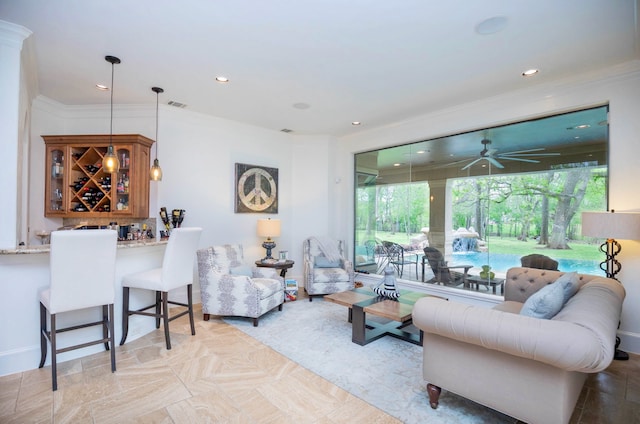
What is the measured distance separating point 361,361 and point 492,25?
3082 millimetres

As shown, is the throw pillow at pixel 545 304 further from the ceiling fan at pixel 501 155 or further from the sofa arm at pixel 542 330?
the ceiling fan at pixel 501 155

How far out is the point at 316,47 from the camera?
9.57 feet

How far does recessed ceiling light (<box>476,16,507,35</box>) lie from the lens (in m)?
2.49

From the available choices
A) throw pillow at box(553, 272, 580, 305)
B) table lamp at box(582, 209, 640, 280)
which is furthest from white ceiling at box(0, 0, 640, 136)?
throw pillow at box(553, 272, 580, 305)

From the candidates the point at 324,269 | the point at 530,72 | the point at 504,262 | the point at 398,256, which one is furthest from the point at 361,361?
the point at 530,72

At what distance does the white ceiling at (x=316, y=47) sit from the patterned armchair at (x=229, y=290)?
84.8 inches

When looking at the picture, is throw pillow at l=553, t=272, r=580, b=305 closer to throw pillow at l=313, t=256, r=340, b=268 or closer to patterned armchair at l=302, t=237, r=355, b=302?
patterned armchair at l=302, t=237, r=355, b=302

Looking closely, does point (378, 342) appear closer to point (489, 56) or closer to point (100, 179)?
point (489, 56)

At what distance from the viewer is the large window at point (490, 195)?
12.0 feet

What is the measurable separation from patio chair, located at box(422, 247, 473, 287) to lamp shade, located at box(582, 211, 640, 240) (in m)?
1.77

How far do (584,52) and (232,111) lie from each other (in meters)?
4.19

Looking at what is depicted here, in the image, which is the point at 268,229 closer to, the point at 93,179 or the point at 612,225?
the point at 93,179

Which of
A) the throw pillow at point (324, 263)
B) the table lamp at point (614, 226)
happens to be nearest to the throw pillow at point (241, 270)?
the throw pillow at point (324, 263)

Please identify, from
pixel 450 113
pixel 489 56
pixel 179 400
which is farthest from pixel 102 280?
pixel 450 113
